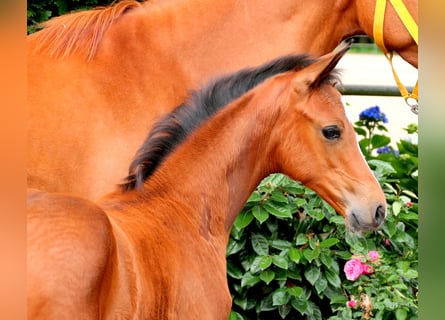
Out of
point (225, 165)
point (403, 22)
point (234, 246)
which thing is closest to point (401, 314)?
point (234, 246)

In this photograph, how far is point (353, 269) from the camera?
370 cm

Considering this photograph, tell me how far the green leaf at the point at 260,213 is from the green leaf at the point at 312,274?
13.1 inches

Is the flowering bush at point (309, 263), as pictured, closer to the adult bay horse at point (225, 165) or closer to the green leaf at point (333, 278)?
the green leaf at point (333, 278)

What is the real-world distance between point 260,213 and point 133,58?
969mm

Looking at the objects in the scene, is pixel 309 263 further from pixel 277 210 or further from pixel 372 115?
pixel 372 115

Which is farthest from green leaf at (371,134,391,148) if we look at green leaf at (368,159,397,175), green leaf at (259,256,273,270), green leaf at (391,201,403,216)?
green leaf at (259,256,273,270)

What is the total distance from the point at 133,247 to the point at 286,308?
1.59 meters

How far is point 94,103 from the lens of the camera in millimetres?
3170

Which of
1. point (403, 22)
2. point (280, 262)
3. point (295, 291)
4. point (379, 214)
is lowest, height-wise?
point (295, 291)

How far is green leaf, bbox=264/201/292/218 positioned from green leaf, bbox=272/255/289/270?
0.63 feet
